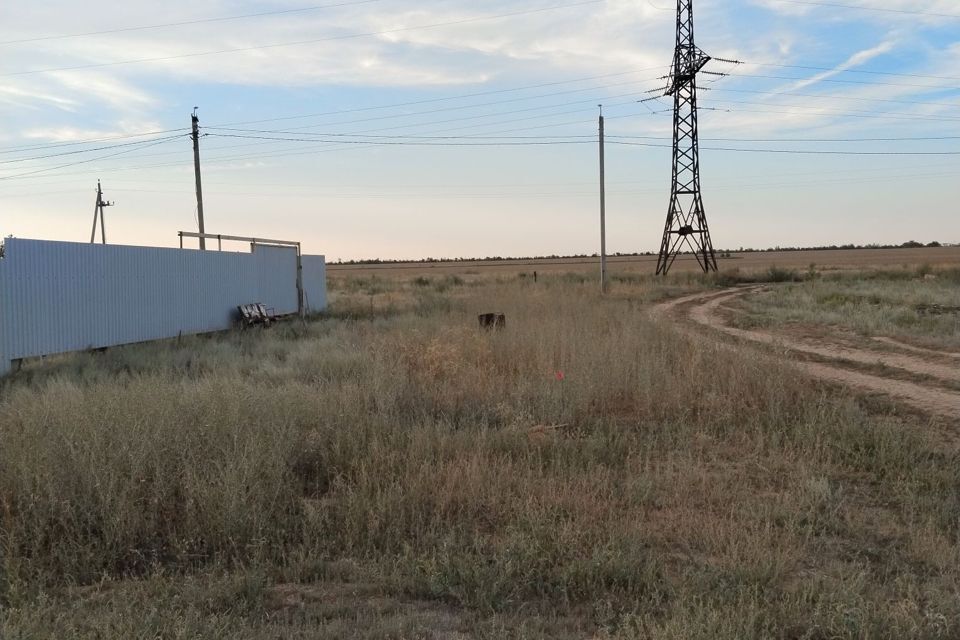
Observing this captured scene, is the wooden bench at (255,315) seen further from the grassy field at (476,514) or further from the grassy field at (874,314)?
the grassy field at (874,314)

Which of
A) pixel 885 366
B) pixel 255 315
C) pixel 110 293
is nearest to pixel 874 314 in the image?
pixel 885 366

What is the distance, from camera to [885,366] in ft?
38.2

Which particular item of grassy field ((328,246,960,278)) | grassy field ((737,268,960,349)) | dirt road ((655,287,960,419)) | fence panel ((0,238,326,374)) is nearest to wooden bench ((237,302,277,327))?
fence panel ((0,238,326,374))

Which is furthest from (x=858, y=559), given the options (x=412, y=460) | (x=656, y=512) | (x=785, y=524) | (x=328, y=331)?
(x=328, y=331)

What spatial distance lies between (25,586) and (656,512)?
4.05 m

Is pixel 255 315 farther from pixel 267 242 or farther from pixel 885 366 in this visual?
pixel 885 366

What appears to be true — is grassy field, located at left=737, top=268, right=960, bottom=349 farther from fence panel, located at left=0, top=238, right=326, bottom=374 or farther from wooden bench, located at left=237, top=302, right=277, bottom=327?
fence panel, located at left=0, top=238, right=326, bottom=374

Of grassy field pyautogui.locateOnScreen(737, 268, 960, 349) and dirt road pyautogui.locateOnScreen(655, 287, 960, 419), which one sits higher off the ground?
grassy field pyautogui.locateOnScreen(737, 268, 960, 349)

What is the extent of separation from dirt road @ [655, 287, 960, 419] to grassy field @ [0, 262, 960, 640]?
5.22 ft

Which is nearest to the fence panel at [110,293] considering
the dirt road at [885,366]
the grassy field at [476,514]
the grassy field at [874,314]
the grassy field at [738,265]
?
the grassy field at [476,514]

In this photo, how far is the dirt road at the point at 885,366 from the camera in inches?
362

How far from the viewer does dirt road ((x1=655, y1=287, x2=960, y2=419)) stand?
9.18 meters

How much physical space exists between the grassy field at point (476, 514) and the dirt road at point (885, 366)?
159cm

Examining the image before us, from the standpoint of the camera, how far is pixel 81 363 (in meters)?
13.1
